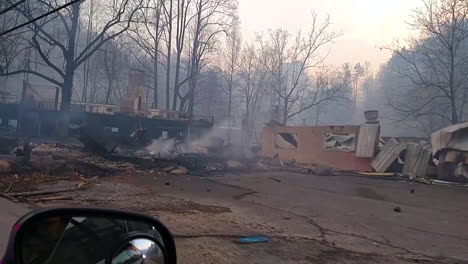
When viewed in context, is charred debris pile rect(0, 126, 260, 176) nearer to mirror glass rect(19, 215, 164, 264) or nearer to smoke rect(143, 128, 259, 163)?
smoke rect(143, 128, 259, 163)

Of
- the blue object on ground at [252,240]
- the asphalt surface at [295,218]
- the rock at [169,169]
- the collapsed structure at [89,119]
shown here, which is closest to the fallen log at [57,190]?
the asphalt surface at [295,218]

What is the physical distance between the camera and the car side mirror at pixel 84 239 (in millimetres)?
1606

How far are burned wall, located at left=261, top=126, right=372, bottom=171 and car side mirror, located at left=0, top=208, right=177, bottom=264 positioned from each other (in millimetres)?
23012

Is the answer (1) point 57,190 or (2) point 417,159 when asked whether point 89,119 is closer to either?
(1) point 57,190

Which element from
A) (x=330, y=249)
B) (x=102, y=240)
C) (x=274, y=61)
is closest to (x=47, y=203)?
(x=330, y=249)

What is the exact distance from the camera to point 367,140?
77.3ft

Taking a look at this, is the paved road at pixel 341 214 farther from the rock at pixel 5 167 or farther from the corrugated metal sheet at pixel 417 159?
the rock at pixel 5 167

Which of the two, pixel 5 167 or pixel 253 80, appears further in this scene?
pixel 253 80

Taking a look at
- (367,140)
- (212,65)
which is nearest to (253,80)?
(212,65)

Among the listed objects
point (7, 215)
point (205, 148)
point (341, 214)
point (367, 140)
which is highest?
point (367, 140)

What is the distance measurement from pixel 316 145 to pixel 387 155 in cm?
540

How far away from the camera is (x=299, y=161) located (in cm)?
2823

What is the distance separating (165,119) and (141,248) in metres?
34.5

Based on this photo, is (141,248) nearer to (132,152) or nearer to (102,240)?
(102,240)
